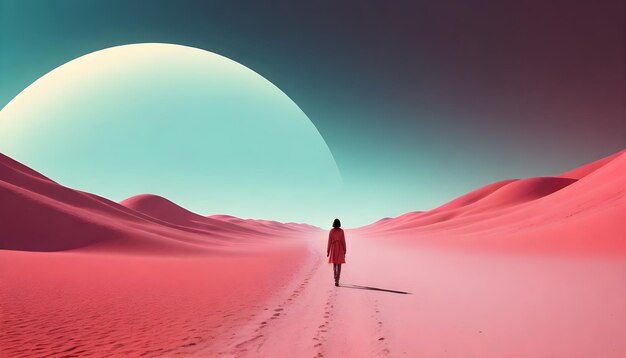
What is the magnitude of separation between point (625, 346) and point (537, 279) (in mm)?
7040

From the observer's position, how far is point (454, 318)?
7492 mm

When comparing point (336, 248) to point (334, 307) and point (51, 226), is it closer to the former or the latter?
point (334, 307)

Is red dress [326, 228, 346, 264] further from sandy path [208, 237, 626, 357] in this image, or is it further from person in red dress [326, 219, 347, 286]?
sandy path [208, 237, 626, 357]

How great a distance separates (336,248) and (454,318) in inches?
228

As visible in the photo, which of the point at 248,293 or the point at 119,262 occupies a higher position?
the point at 119,262

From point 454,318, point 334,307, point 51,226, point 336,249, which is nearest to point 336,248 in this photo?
point 336,249

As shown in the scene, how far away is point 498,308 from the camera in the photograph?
8.12m

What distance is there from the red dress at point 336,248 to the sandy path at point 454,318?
3.08 ft

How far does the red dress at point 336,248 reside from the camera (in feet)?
41.9

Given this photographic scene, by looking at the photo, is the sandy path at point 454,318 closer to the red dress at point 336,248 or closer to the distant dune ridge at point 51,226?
the red dress at point 336,248

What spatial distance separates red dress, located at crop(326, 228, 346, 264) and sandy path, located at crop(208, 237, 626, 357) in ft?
3.08

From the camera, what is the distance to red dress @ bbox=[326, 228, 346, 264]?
12781 millimetres

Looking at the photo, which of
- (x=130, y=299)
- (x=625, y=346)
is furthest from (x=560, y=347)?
(x=130, y=299)

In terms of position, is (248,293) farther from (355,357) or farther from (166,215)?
(166,215)
